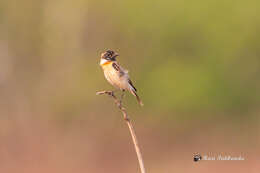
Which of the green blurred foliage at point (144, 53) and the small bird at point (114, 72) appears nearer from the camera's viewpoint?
the small bird at point (114, 72)

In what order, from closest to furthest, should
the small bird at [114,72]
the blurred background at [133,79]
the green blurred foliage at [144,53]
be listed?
the small bird at [114,72]
the blurred background at [133,79]
the green blurred foliage at [144,53]

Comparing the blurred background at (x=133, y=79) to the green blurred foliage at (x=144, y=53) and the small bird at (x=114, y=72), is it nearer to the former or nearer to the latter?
the green blurred foliage at (x=144, y=53)

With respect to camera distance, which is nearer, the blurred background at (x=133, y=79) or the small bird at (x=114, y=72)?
the small bird at (x=114, y=72)

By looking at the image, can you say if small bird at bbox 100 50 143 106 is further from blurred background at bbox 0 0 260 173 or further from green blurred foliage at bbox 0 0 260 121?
green blurred foliage at bbox 0 0 260 121

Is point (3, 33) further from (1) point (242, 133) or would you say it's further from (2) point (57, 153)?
(1) point (242, 133)

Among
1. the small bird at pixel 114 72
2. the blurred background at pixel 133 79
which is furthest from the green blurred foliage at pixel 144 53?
the small bird at pixel 114 72

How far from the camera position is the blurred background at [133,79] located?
13438 mm

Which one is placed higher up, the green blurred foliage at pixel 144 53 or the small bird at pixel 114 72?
the green blurred foliage at pixel 144 53

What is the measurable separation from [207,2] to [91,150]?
16.1 ft

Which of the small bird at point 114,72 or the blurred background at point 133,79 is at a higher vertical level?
the blurred background at point 133,79

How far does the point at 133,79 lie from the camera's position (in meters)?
15.2

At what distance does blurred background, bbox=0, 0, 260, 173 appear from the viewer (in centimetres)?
1344

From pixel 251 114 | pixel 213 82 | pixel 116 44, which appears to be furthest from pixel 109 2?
pixel 251 114

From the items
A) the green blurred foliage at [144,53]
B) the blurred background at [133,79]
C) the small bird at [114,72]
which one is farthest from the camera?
the green blurred foliage at [144,53]
